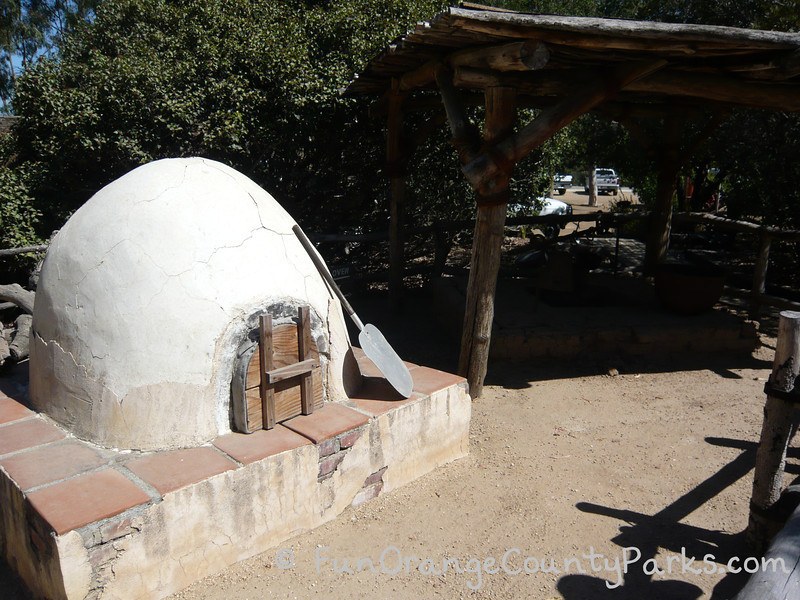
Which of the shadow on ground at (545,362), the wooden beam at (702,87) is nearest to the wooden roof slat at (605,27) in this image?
the wooden beam at (702,87)

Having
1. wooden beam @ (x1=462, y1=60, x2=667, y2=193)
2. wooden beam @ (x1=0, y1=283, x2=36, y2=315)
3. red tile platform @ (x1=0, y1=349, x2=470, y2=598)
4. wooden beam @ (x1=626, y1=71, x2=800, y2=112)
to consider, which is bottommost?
red tile platform @ (x1=0, y1=349, x2=470, y2=598)

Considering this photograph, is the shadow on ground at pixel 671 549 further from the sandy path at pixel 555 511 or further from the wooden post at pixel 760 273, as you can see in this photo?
the wooden post at pixel 760 273

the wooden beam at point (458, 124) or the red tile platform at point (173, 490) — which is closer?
the red tile platform at point (173, 490)

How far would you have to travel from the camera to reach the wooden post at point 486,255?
473 centimetres

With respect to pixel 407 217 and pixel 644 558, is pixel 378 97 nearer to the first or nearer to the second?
pixel 407 217

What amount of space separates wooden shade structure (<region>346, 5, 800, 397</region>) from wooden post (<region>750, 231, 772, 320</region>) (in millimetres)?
2267

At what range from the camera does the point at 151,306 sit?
3023mm

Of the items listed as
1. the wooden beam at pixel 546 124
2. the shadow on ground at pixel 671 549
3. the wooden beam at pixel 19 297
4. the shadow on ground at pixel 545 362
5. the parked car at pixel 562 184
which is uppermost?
the wooden beam at pixel 546 124

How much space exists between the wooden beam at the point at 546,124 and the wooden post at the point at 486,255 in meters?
0.11

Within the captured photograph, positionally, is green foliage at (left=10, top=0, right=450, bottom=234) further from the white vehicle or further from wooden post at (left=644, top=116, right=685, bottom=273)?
the white vehicle

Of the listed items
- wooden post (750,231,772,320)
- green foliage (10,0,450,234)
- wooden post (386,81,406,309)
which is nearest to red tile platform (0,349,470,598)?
green foliage (10,0,450,234)

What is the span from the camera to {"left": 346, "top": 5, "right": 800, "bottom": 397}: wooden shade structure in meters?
4.06

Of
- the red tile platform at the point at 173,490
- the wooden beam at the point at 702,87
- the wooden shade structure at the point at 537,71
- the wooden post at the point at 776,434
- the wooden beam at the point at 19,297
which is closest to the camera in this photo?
the red tile platform at the point at 173,490

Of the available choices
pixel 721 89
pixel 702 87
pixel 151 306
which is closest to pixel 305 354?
pixel 151 306
